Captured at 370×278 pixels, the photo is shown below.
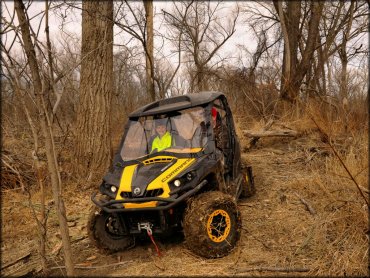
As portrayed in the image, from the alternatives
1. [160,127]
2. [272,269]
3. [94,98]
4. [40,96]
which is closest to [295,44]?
[94,98]

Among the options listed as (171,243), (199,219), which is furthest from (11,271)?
(199,219)

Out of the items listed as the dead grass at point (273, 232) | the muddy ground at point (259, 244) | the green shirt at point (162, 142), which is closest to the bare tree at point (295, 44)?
the dead grass at point (273, 232)

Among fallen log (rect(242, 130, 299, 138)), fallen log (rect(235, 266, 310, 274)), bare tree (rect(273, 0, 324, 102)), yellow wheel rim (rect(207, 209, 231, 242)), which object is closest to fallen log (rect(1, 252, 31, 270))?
yellow wheel rim (rect(207, 209, 231, 242))

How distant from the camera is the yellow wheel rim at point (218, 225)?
11.1ft

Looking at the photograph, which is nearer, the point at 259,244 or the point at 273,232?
the point at 259,244

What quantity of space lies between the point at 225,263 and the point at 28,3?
2921mm

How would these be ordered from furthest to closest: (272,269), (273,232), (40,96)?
1. (273,232)
2. (272,269)
3. (40,96)

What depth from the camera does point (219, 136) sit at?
4.35 m

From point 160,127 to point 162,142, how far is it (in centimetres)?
24

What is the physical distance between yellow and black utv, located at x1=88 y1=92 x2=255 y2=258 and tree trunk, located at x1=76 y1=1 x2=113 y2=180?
6.10 ft

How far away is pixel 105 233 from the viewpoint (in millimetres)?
3848

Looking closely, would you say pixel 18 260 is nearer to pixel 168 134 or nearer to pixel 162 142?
pixel 162 142

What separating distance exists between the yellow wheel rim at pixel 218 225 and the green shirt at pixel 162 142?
1.17 meters

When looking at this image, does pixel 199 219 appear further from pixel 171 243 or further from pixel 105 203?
pixel 105 203
